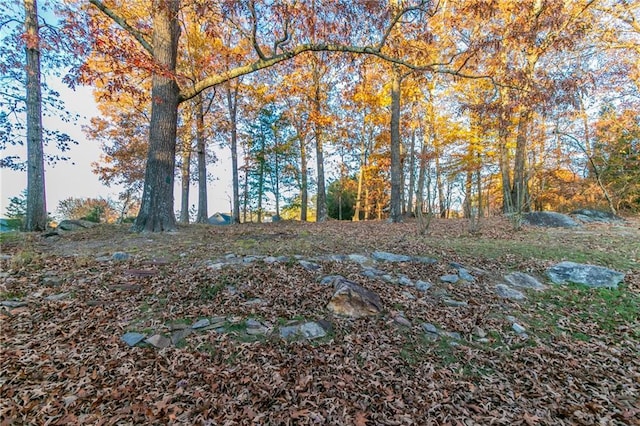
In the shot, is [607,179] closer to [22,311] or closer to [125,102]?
[22,311]

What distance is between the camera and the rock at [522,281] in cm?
456

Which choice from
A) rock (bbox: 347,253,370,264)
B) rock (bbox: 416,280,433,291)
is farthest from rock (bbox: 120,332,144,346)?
rock (bbox: 416,280,433,291)

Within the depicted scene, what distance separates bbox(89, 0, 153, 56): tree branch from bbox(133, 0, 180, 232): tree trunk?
17 cm

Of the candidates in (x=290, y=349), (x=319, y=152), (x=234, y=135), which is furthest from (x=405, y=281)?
(x=234, y=135)

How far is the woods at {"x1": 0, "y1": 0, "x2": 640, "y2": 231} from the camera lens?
5.44 m

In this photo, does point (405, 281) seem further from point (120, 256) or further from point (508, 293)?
point (120, 256)

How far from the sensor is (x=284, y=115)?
569 inches

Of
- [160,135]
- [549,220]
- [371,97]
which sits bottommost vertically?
[549,220]

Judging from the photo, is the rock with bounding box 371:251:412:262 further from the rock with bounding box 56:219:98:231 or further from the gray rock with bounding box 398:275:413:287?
the rock with bounding box 56:219:98:231

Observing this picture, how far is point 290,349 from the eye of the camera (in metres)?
2.76

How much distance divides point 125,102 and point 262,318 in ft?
42.7

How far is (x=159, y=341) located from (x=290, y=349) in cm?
122

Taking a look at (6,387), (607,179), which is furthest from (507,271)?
(607,179)

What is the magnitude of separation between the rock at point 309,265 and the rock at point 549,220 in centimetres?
828
